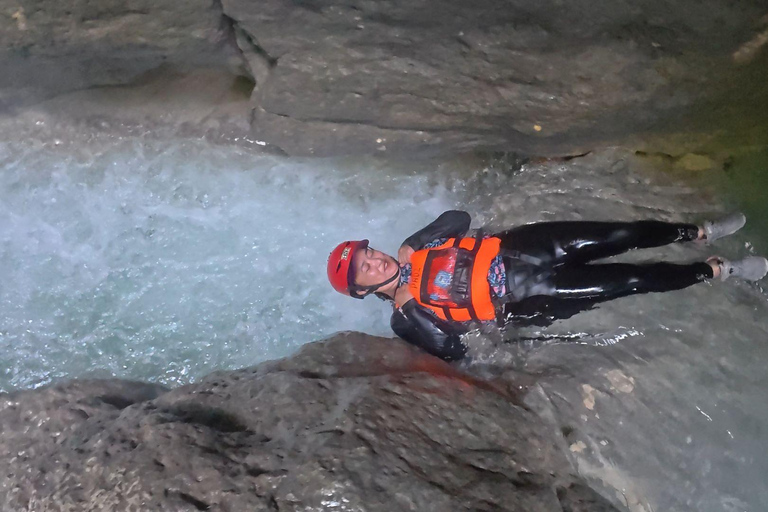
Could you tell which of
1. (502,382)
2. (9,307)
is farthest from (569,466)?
(9,307)

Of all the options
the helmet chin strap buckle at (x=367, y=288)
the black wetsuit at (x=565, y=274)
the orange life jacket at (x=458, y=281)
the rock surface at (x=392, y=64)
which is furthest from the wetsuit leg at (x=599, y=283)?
the rock surface at (x=392, y=64)

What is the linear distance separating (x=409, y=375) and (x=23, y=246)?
2.75 metres

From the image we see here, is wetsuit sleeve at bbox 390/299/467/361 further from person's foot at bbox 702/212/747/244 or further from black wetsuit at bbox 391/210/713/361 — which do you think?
person's foot at bbox 702/212/747/244

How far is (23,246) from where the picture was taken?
141 inches

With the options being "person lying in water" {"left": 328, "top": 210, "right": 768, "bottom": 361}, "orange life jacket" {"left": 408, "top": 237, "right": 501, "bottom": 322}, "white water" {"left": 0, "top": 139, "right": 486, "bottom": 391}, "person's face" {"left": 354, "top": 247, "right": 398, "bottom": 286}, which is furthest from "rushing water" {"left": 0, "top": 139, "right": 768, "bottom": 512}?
"person's face" {"left": 354, "top": 247, "right": 398, "bottom": 286}

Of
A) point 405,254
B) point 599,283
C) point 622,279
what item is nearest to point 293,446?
point 405,254

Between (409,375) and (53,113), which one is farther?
(53,113)

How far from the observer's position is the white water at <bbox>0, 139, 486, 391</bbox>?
353cm

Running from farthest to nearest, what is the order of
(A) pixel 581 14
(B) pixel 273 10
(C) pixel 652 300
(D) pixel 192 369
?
(D) pixel 192 369 → (C) pixel 652 300 → (B) pixel 273 10 → (A) pixel 581 14

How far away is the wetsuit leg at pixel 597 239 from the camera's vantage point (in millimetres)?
2873

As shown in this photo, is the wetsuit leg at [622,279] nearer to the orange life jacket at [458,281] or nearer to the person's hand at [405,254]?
the orange life jacket at [458,281]

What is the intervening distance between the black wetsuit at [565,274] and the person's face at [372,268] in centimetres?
22

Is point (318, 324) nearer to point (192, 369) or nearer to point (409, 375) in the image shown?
point (192, 369)

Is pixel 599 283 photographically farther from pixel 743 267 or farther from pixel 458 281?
pixel 743 267
